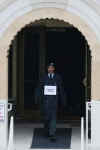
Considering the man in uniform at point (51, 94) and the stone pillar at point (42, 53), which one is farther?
the stone pillar at point (42, 53)

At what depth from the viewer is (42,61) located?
16.0 meters

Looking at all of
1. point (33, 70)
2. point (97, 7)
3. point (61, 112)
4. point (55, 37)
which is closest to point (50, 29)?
point (55, 37)

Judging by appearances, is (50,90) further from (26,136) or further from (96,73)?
(26,136)

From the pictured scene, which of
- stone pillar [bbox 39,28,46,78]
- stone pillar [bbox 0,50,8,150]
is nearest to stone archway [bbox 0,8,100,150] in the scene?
stone pillar [bbox 0,50,8,150]

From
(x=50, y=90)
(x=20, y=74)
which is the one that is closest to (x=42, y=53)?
(x=20, y=74)

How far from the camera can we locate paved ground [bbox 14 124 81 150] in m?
12.8

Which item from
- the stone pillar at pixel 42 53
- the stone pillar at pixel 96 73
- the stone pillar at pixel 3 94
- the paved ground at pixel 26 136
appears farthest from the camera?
the stone pillar at pixel 42 53

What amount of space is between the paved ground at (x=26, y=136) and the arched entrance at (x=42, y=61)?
1.04 metres

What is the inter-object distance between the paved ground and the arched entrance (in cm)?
104

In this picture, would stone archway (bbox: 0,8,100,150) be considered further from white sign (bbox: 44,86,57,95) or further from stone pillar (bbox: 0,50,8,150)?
white sign (bbox: 44,86,57,95)

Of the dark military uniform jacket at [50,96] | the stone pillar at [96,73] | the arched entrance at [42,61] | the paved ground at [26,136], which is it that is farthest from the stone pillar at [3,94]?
the arched entrance at [42,61]

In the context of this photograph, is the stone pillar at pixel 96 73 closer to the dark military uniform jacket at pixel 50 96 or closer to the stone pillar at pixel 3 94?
the dark military uniform jacket at pixel 50 96

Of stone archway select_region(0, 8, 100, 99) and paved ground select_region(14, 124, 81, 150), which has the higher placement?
stone archway select_region(0, 8, 100, 99)

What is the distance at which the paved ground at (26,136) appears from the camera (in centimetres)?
1281
